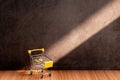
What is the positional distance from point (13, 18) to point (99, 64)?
8.87 ft

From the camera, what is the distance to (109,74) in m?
A: 6.51

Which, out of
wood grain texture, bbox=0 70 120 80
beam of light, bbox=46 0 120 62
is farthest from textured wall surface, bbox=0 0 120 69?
wood grain texture, bbox=0 70 120 80

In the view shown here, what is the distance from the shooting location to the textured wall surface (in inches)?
252

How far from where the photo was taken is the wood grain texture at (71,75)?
6.23 m

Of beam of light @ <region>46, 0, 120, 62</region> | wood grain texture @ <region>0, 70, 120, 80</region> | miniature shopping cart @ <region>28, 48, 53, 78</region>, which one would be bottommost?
wood grain texture @ <region>0, 70, 120, 80</region>

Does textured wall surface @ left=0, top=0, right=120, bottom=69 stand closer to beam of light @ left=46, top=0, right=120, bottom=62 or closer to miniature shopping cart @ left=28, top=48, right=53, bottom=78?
beam of light @ left=46, top=0, right=120, bottom=62

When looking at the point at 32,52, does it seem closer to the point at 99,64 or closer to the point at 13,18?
the point at 13,18

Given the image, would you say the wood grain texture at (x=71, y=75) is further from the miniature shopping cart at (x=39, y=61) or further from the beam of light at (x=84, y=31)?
the beam of light at (x=84, y=31)

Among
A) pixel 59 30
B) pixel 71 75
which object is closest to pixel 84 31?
pixel 59 30

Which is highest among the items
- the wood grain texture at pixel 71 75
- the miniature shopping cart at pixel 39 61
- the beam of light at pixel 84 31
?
the beam of light at pixel 84 31

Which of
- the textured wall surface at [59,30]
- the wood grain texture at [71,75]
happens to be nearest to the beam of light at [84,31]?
the textured wall surface at [59,30]

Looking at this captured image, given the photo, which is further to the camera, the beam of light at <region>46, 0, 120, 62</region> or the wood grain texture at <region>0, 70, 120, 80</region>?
the beam of light at <region>46, 0, 120, 62</region>

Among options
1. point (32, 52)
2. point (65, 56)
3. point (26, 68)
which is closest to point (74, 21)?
point (65, 56)

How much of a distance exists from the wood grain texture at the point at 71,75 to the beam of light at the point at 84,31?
1.76 feet
